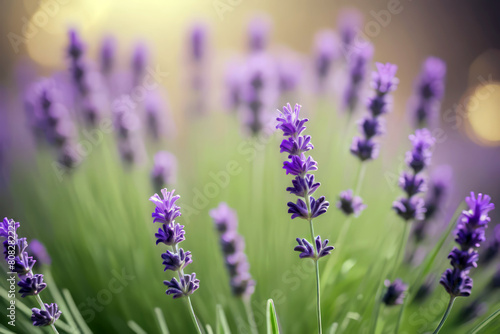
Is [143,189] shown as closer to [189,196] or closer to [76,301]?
[189,196]

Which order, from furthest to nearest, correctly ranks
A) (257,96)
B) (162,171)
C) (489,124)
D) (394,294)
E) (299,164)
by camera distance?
(489,124) → (257,96) → (162,171) → (394,294) → (299,164)

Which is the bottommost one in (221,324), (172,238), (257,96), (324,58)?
(221,324)

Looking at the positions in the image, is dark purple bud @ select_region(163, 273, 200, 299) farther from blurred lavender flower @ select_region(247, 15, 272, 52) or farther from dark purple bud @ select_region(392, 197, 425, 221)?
blurred lavender flower @ select_region(247, 15, 272, 52)

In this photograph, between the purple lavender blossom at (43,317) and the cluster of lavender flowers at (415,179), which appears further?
the cluster of lavender flowers at (415,179)

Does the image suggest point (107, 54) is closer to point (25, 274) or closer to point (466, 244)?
point (25, 274)

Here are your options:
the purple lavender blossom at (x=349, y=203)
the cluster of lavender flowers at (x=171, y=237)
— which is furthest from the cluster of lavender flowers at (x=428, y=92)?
the cluster of lavender flowers at (x=171, y=237)

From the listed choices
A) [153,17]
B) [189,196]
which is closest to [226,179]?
[189,196]

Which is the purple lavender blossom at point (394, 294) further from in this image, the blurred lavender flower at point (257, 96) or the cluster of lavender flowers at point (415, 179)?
the blurred lavender flower at point (257, 96)

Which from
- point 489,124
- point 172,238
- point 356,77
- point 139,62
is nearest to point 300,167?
point 172,238

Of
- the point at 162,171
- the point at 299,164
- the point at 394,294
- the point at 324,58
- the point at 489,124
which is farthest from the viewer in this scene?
the point at 489,124
